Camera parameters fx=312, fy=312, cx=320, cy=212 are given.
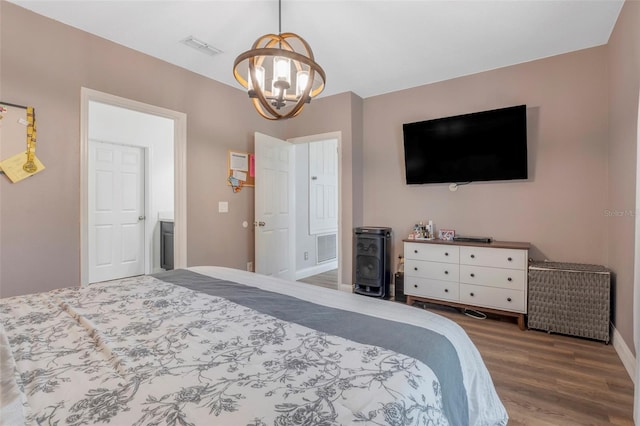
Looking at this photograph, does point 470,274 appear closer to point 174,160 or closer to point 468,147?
point 468,147

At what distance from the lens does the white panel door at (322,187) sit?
5332mm

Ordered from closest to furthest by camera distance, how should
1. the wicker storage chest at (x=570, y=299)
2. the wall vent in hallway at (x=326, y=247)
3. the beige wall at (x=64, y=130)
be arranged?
1. the beige wall at (x=64, y=130)
2. the wicker storage chest at (x=570, y=299)
3. the wall vent in hallway at (x=326, y=247)

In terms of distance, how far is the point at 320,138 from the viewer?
14.0 feet

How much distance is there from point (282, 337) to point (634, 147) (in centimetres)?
259

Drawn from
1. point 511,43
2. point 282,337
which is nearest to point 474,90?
point 511,43

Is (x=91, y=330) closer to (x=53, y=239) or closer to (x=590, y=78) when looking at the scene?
(x=53, y=239)

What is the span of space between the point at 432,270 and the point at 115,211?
4.32m

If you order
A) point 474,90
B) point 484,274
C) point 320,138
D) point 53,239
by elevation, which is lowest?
point 484,274

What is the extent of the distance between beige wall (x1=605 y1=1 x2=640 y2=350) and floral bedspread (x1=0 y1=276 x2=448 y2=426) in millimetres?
2149

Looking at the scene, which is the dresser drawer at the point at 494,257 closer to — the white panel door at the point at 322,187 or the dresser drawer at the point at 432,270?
the dresser drawer at the point at 432,270

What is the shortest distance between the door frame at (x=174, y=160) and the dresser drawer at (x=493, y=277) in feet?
9.61

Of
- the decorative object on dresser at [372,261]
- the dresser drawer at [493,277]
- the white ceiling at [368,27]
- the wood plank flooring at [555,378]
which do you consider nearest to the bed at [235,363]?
the wood plank flooring at [555,378]

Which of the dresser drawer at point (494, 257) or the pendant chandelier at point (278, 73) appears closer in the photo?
the pendant chandelier at point (278, 73)

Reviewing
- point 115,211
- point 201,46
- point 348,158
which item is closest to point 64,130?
point 201,46
